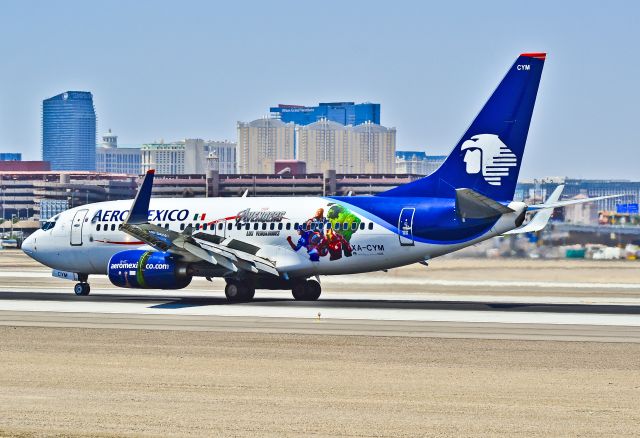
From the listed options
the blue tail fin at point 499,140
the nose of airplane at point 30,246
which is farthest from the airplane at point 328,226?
the nose of airplane at point 30,246

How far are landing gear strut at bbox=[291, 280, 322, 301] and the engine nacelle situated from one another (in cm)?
456

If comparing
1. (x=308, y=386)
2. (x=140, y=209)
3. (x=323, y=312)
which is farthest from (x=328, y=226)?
(x=308, y=386)

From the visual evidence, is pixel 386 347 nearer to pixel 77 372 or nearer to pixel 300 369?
pixel 300 369

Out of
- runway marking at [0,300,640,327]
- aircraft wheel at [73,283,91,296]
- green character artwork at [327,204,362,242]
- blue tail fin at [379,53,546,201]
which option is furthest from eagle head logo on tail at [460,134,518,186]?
aircraft wheel at [73,283,91,296]

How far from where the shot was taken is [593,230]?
256ft

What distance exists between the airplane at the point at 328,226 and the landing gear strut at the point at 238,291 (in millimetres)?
39

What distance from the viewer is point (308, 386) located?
24219 millimetres

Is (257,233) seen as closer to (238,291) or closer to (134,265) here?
(238,291)

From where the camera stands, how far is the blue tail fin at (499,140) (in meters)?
41.1

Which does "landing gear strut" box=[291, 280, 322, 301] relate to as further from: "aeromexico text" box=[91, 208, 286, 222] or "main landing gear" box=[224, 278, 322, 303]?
"aeromexico text" box=[91, 208, 286, 222]

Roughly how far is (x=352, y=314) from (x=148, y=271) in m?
9.11

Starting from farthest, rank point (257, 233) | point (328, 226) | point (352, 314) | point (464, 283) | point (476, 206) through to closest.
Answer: point (464, 283)
point (257, 233)
point (328, 226)
point (476, 206)
point (352, 314)

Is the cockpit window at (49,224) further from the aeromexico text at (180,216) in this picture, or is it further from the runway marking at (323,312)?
the runway marking at (323,312)

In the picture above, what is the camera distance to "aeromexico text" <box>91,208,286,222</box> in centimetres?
4672
